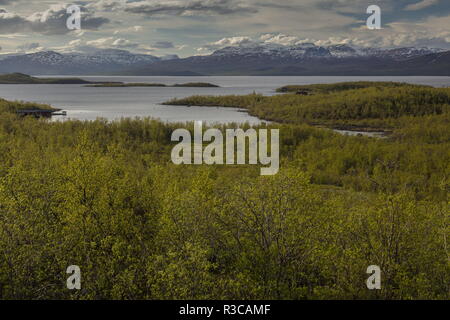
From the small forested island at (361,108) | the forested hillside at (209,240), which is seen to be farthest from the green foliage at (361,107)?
the forested hillside at (209,240)

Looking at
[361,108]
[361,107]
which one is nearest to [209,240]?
[361,108]

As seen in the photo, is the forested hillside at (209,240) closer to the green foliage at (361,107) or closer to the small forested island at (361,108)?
the small forested island at (361,108)

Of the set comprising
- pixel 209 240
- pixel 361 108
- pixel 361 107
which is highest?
pixel 361 107

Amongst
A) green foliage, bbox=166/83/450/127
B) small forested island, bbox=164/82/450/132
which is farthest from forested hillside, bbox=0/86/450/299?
green foliage, bbox=166/83/450/127

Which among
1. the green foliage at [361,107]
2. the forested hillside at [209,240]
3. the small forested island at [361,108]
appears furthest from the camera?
the green foliage at [361,107]

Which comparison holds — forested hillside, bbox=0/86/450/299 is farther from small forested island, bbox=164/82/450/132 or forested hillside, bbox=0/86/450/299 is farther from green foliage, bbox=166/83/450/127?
green foliage, bbox=166/83/450/127

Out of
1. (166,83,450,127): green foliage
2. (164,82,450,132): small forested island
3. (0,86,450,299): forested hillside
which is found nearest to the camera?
(0,86,450,299): forested hillside

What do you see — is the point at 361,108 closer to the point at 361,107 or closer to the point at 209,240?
the point at 361,107

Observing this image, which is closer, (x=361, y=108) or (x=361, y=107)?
(x=361, y=108)

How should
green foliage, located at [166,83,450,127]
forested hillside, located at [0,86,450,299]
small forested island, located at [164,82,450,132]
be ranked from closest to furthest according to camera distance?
forested hillside, located at [0,86,450,299]
small forested island, located at [164,82,450,132]
green foliage, located at [166,83,450,127]

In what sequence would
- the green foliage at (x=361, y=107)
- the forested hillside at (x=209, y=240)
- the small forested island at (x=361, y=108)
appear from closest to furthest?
the forested hillside at (x=209, y=240), the small forested island at (x=361, y=108), the green foliage at (x=361, y=107)

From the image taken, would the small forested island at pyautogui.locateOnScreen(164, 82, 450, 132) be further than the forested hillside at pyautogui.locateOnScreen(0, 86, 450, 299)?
Yes
